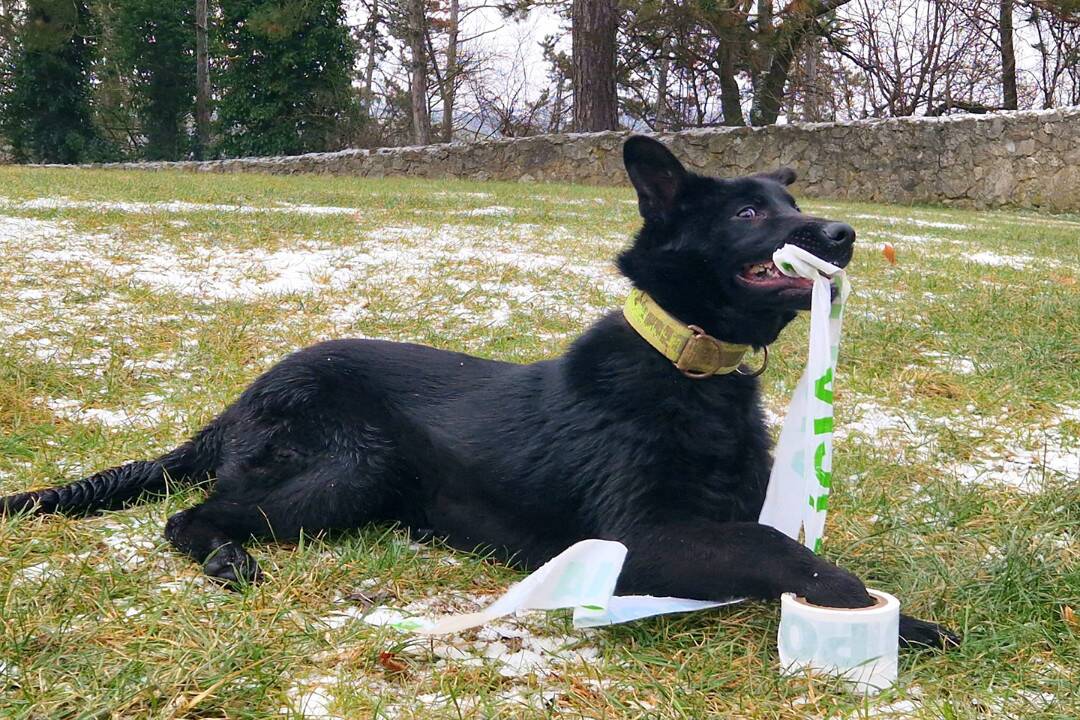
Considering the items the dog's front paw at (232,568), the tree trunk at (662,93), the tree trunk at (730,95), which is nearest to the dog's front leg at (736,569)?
the dog's front paw at (232,568)

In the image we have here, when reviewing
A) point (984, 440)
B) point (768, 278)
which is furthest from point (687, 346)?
point (984, 440)

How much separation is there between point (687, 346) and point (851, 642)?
783 mm

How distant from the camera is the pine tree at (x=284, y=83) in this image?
2006cm

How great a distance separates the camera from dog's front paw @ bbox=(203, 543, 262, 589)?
2.05 metres

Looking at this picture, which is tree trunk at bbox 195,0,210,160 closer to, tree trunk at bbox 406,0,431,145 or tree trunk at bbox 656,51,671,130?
tree trunk at bbox 406,0,431,145

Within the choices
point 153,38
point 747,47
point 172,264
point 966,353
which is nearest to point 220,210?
point 172,264

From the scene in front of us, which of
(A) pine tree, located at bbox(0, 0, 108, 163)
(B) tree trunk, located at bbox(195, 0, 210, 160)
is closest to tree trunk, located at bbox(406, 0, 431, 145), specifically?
(B) tree trunk, located at bbox(195, 0, 210, 160)

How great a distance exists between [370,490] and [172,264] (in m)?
3.99

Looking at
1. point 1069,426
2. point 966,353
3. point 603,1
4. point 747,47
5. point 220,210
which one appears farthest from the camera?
point 747,47

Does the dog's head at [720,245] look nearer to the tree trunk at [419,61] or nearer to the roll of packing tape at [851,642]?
the roll of packing tape at [851,642]

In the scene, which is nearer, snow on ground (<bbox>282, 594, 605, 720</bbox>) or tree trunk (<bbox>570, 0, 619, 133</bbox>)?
snow on ground (<bbox>282, 594, 605, 720</bbox>)

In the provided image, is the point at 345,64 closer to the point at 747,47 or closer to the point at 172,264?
the point at 747,47

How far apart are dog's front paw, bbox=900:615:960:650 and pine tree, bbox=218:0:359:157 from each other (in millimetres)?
20224

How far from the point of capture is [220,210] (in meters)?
7.87
